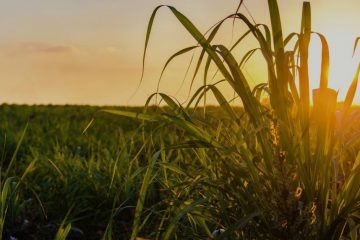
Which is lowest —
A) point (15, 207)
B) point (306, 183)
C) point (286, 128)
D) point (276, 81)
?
point (15, 207)

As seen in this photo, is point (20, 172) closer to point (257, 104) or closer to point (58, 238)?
point (58, 238)

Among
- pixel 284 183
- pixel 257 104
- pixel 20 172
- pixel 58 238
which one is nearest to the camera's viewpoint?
pixel 284 183

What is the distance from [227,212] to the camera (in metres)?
2.48

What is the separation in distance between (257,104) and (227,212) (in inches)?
16.7

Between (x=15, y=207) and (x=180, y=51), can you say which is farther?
(x=15, y=207)

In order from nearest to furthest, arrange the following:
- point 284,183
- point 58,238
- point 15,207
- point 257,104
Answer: point 284,183 → point 257,104 → point 58,238 → point 15,207

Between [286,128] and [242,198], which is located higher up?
[286,128]

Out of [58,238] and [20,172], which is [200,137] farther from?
[20,172]

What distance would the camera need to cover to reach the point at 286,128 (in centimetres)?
228

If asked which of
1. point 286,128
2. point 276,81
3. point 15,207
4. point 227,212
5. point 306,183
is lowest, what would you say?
point 15,207

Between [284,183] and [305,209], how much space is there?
113 mm

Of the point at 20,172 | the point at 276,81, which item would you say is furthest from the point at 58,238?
the point at 20,172

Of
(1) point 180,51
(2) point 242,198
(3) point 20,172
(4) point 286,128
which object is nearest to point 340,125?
(4) point 286,128

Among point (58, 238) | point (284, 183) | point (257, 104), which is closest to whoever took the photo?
point (284, 183)
